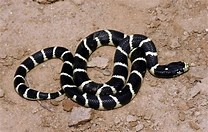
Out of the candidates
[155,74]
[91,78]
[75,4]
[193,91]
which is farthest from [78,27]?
[193,91]

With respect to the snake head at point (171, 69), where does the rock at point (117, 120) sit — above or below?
below

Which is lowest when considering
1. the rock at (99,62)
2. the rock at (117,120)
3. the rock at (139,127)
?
the rock at (139,127)

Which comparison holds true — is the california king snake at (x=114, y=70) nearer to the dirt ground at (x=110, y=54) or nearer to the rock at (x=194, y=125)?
the dirt ground at (x=110, y=54)

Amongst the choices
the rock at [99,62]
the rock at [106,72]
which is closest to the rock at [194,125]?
the rock at [106,72]

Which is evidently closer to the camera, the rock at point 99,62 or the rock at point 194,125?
the rock at point 194,125

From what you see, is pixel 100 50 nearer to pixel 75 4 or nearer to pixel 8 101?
pixel 75 4

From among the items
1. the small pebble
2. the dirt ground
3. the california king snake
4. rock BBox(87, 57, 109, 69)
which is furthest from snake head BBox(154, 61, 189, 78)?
rock BBox(87, 57, 109, 69)
